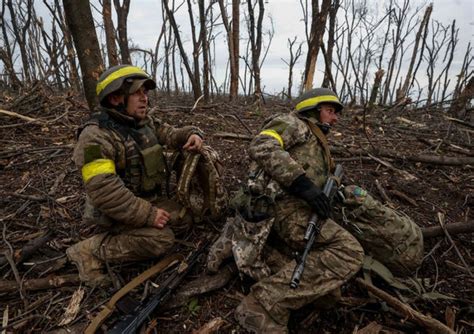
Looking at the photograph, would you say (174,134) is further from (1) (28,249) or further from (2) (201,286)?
(1) (28,249)

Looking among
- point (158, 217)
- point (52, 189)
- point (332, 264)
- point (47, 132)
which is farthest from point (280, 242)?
point (47, 132)

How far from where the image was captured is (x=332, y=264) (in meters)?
2.23

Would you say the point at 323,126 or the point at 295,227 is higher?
the point at 323,126

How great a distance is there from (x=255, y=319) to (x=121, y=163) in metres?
1.71

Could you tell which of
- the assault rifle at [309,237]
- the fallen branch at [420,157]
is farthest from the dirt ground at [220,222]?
the assault rifle at [309,237]

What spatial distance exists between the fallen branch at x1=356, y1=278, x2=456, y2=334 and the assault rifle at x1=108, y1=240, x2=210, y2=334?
1.51 metres

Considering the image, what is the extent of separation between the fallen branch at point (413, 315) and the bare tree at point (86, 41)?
Answer: 3.99 m

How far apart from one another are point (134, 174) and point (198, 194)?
765 millimetres

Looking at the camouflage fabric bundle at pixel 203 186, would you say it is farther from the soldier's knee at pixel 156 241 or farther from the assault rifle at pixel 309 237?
the assault rifle at pixel 309 237

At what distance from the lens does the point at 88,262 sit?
251 cm

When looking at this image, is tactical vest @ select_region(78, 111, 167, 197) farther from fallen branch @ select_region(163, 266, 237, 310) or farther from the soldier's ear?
fallen branch @ select_region(163, 266, 237, 310)

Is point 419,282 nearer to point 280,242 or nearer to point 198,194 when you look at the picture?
point 280,242

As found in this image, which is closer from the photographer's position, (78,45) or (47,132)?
(78,45)

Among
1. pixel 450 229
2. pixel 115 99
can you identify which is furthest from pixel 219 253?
pixel 450 229
